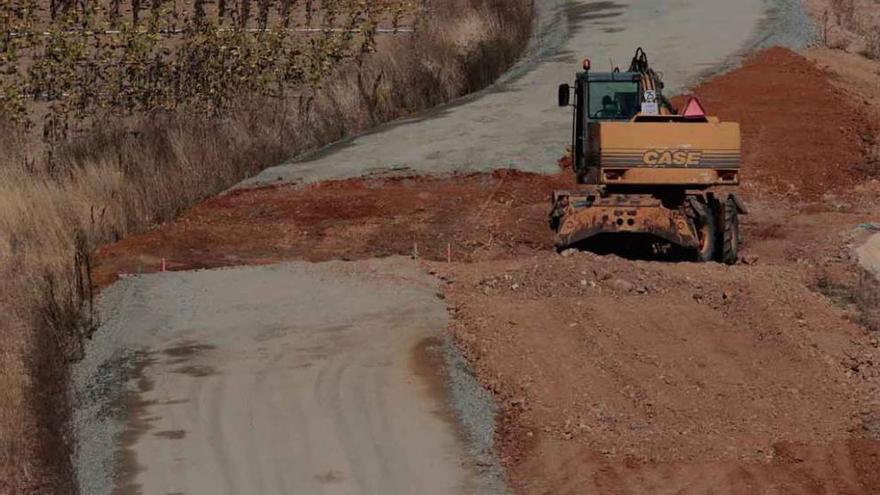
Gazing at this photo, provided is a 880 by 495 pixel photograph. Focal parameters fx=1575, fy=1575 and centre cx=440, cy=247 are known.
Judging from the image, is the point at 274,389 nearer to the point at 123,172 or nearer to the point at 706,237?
the point at 706,237

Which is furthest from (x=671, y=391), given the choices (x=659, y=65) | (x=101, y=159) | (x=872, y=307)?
(x=659, y=65)

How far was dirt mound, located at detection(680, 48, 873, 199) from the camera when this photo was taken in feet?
86.5

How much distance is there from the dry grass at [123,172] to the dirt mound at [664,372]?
13.1 ft

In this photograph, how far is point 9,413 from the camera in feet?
42.7

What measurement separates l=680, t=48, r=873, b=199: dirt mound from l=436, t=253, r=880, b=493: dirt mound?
7.57 metres

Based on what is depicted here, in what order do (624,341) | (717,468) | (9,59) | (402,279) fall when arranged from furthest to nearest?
1. (9,59)
2. (402,279)
3. (624,341)
4. (717,468)

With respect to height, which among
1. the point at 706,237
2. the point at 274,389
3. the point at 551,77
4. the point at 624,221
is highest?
the point at 624,221

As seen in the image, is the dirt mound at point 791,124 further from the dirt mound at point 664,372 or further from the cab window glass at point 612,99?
the dirt mound at point 664,372

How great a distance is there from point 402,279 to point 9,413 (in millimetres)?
6666

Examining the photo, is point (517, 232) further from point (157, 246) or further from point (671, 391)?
point (671, 391)

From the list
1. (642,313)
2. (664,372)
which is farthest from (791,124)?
(664,372)

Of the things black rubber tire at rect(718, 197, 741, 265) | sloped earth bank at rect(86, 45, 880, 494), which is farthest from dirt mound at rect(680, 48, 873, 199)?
black rubber tire at rect(718, 197, 741, 265)

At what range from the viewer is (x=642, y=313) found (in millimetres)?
16469

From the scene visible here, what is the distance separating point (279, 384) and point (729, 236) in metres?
7.70
